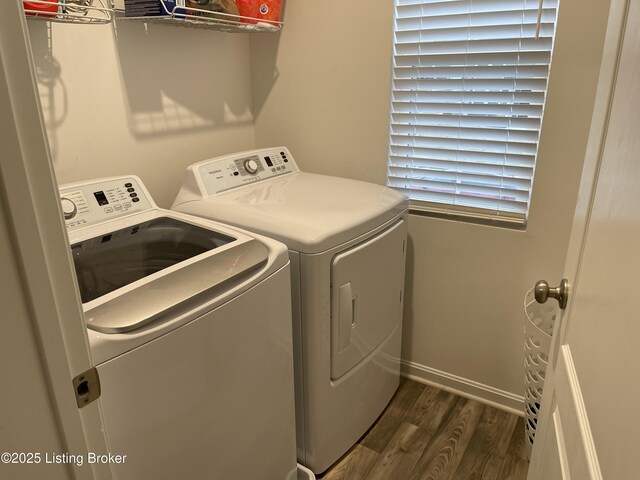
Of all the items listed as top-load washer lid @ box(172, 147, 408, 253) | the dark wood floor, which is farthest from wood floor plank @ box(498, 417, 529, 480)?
top-load washer lid @ box(172, 147, 408, 253)

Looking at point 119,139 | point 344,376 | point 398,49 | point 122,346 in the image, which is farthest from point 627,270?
point 119,139

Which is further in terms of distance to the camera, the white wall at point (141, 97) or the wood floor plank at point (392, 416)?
the wood floor plank at point (392, 416)

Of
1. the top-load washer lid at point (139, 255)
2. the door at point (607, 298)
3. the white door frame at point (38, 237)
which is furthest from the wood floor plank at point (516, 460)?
the white door frame at point (38, 237)

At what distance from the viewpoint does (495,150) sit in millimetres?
1829

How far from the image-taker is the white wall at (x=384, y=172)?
1769 millimetres

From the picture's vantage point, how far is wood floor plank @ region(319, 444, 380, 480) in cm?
179

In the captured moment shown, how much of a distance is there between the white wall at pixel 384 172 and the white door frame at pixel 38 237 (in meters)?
1.60

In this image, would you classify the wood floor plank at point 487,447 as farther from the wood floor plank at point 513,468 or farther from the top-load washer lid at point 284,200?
the top-load washer lid at point 284,200

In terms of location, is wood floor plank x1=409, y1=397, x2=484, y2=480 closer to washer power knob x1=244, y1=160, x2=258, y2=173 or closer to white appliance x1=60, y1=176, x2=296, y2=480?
white appliance x1=60, y1=176, x2=296, y2=480

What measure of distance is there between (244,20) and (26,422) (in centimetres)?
165

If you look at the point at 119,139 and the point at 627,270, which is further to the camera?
the point at 119,139

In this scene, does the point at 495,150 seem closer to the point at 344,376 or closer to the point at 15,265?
the point at 344,376

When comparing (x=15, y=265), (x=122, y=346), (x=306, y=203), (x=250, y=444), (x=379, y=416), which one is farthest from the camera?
(x=379, y=416)

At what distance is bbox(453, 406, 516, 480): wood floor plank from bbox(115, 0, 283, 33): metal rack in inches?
75.3
